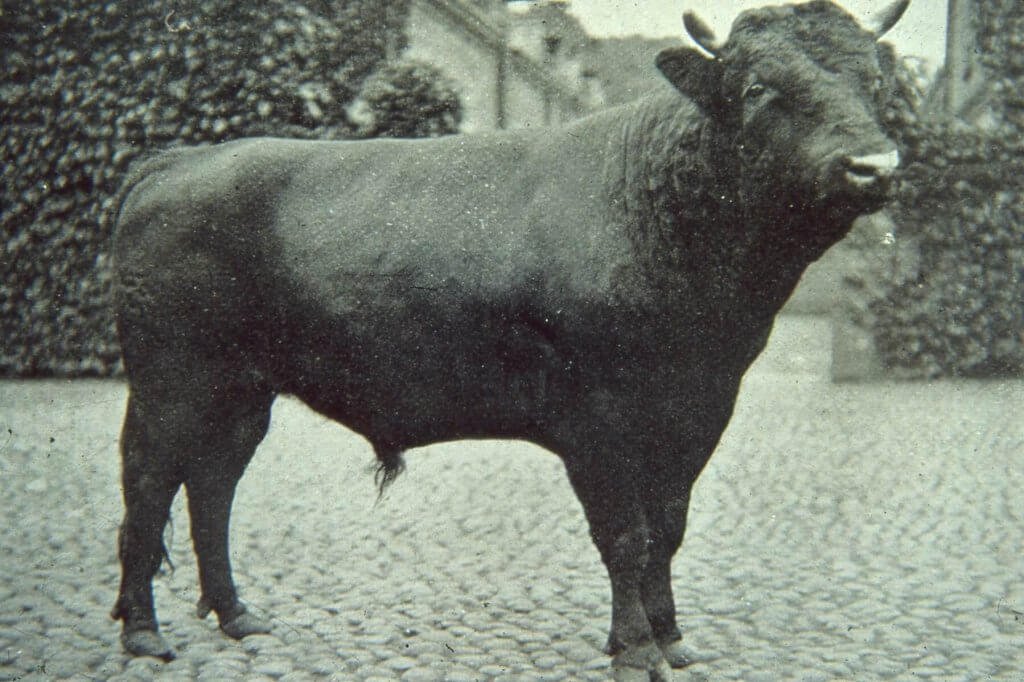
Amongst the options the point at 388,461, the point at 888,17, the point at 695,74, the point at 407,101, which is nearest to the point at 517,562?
the point at 388,461

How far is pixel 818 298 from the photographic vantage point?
11.3 m

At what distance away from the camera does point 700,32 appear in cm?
324

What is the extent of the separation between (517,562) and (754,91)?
9.54 ft

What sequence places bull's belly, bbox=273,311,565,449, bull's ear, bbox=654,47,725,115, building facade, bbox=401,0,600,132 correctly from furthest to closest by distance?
building facade, bbox=401,0,600,132 < bull's belly, bbox=273,311,565,449 < bull's ear, bbox=654,47,725,115

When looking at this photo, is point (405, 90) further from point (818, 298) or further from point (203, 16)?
point (818, 298)

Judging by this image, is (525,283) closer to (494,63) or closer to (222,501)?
(222,501)

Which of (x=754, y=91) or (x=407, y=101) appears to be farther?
(x=407, y=101)

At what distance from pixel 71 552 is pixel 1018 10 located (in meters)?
10.4

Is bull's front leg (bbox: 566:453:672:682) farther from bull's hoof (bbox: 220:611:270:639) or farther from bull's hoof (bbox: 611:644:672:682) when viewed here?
bull's hoof (bbox: 220:611:270:639)

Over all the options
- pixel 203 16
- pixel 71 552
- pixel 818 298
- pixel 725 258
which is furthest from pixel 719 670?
pixel 818 298

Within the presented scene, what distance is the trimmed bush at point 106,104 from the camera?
8.68m

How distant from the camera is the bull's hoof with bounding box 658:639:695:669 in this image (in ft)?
12.3

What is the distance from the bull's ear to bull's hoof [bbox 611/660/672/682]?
1943 millimetres

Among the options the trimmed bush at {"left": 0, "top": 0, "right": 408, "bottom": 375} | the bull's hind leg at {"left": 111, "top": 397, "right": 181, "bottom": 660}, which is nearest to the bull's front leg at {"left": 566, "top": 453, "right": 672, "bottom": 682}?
the bull's hind leg at {"left": 111, "top": 397, "right": 181, "bottom": 660}
